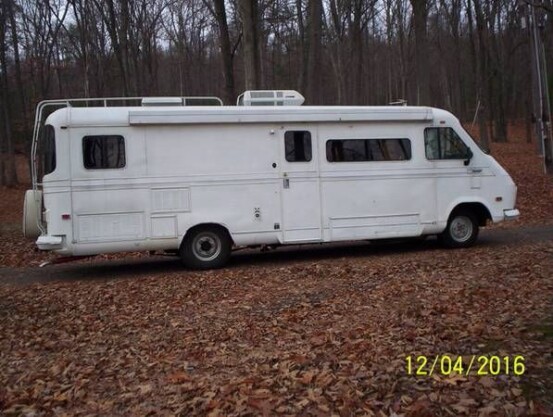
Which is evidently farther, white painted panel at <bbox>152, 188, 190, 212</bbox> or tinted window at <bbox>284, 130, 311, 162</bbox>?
tinted window at <bbox>284, 130, 311, 162</bbox>

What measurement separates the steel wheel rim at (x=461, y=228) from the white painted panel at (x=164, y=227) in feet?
16.1

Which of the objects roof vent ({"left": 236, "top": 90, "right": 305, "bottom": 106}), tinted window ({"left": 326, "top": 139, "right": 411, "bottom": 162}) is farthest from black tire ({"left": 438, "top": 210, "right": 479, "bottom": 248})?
roof vent ({"left": 236, "top": 90, "right": 305, "bottom": 106})

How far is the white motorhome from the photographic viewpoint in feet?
31.7

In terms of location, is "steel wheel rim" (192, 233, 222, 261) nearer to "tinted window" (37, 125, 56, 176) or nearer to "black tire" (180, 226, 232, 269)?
"black tire" (180, 226, 232, 269)

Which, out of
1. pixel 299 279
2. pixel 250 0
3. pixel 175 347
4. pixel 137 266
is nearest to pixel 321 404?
pixel 175 347

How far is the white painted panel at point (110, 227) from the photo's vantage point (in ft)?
31.6

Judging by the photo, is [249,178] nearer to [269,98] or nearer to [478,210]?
[269,98]

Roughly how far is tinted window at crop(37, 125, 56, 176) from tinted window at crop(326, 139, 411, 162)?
438 cm

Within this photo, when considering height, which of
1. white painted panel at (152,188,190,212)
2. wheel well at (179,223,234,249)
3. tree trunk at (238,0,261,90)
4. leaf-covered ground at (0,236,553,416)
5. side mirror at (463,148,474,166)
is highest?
tree trunk at (238,0,261,90)

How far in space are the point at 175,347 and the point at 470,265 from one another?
15.6 ft

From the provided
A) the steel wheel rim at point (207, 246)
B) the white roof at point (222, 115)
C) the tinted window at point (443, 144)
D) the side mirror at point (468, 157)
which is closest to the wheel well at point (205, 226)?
the steel wheel rim at point (207, 246)

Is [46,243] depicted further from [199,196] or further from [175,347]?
[175,347]

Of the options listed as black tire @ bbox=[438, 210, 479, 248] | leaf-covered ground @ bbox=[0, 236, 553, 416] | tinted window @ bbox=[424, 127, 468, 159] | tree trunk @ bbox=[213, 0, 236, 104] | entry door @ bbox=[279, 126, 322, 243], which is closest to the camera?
leaf-covered ground @ bbox=[0, 236, 553, 416]
